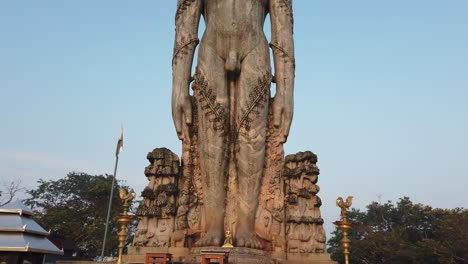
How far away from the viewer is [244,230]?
8.05 meters

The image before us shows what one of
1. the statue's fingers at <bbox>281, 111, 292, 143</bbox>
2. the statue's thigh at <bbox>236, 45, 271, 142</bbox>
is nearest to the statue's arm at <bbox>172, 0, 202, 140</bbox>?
the statue's thigh at <bbox>236, 45, 271, 142</bbox>

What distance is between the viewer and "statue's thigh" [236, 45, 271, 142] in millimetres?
8648

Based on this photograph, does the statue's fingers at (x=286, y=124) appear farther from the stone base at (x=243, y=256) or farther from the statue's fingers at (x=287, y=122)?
the stone base at (x=243, y=256)

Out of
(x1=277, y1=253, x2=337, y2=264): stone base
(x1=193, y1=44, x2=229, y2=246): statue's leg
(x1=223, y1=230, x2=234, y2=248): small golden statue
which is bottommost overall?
(x1=277, y1=253, x2=337, y2=264): stone base

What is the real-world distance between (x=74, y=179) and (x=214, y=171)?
3539 centimetres

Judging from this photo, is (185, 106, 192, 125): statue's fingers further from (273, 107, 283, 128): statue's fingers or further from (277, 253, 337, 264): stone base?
(277, 253, 337, 264): stone base

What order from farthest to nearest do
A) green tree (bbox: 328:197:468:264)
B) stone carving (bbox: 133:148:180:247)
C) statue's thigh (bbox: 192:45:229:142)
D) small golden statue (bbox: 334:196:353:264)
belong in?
green tree (bbox: 328:197:468:264)
statue's thigh (bbox: 192:45:229:142)
stone carving (bbox: 133:148:180:247)
small golden statue (bbox: 334:196:353:264)

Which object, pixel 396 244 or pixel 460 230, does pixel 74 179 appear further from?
pixel 460 230

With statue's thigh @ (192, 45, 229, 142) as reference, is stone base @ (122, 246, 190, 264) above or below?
below

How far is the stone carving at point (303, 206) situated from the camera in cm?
828

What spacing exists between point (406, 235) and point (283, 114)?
34260 millimetres

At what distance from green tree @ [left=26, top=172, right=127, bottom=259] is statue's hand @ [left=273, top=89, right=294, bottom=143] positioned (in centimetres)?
2571

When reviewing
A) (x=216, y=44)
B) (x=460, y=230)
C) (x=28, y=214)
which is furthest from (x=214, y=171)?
(x=460, y=230)

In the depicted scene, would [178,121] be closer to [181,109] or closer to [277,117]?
[181,109]
